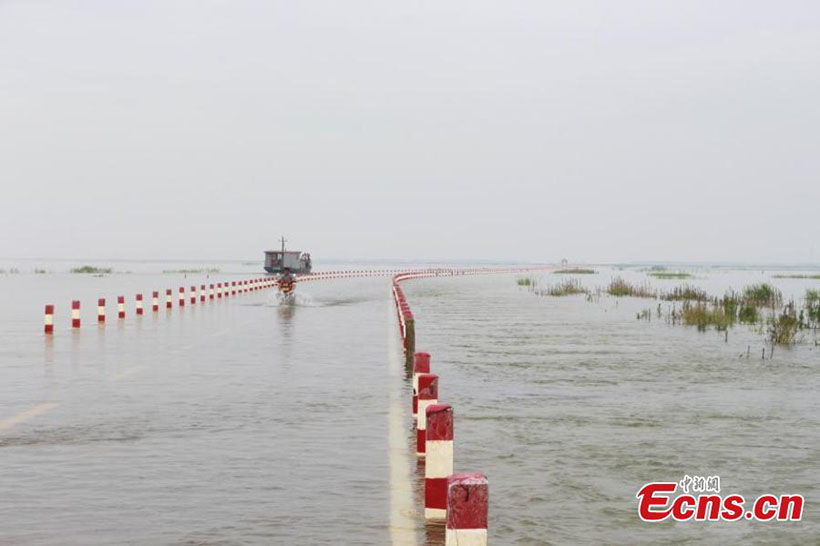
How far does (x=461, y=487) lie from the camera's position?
5.90m

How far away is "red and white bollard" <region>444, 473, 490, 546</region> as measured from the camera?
19.3 ft

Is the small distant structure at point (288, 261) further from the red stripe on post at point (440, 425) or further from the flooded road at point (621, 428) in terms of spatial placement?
the red stripe on post at point (440, 425)

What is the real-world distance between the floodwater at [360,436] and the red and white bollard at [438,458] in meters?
0.16

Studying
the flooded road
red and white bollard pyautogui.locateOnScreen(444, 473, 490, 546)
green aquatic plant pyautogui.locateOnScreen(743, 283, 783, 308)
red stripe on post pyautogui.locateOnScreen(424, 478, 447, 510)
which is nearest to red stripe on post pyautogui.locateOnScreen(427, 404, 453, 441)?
red stripe on post pyautogui.locateOnScreen(424, 478, 447, 510)

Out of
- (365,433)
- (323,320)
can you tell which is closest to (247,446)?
(365,433)

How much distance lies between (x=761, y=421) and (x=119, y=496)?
27.5 feet

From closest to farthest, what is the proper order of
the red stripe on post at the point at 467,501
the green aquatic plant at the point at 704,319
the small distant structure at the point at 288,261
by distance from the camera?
the red stripe on post at the point at 467,501
the green aquatic plant at the point at 704,319
the small distant structure at the point at 288,261

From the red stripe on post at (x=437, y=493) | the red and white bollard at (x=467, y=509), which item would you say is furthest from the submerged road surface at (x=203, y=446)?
the red and white bollard at (x=467, y=509)

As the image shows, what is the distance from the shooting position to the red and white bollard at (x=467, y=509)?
19.3 ft

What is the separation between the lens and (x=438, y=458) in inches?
316

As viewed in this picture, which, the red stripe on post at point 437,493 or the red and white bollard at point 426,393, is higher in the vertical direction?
the red and white bollard at point 426,393

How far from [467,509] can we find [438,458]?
2.09 metres

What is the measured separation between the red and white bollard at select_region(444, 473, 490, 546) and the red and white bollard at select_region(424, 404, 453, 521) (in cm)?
199

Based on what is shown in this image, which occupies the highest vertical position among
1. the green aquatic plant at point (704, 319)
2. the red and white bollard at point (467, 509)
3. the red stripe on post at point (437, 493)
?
the red and white bollard at point (467, 509)
